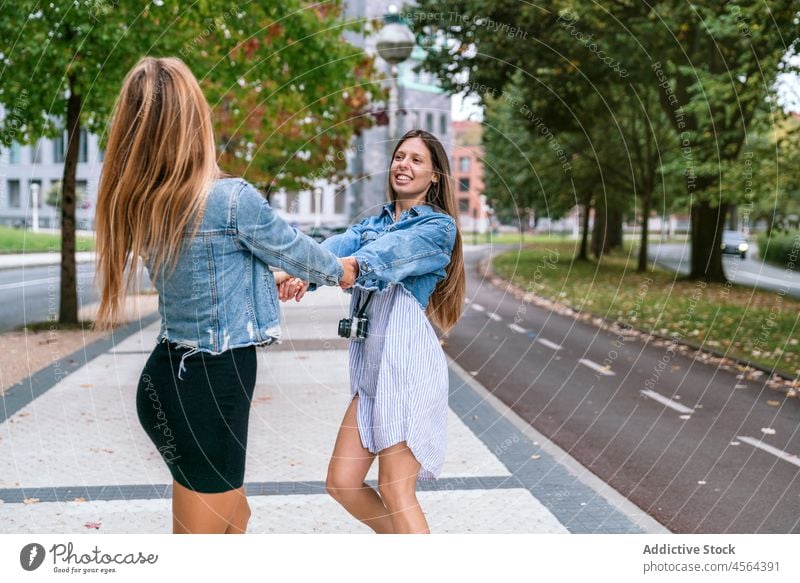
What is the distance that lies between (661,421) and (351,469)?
6005 millimetres

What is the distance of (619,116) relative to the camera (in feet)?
100

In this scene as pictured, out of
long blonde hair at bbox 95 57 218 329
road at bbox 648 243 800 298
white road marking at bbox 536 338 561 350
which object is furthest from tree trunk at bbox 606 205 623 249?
long blonde hair at bbox 95 57 218 329

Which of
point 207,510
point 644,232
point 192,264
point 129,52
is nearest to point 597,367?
point 129,52

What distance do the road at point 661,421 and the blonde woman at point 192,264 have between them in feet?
11.1

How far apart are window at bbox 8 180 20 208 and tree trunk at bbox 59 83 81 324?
5154 cm

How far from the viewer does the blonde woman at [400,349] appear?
11.3ft

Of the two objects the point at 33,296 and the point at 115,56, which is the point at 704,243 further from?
the point at 115,56

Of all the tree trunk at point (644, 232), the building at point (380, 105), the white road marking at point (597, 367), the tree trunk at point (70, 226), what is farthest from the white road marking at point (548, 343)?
the tree trunk at point (644, 232)

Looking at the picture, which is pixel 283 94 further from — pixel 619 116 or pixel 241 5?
pixel 619 116

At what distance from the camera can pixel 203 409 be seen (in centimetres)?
307

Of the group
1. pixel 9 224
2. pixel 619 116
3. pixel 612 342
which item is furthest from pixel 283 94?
pixel 9 224

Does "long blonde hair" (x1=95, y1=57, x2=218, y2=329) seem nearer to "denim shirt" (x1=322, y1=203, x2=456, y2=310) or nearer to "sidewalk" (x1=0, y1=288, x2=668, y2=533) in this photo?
→ "denim shirt" (x1=322, y1=203, x2=456, y2=310)

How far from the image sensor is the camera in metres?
3.55

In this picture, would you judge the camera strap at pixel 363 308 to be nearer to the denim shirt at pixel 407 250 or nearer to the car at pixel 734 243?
the denim shirt at pixel 407 250
